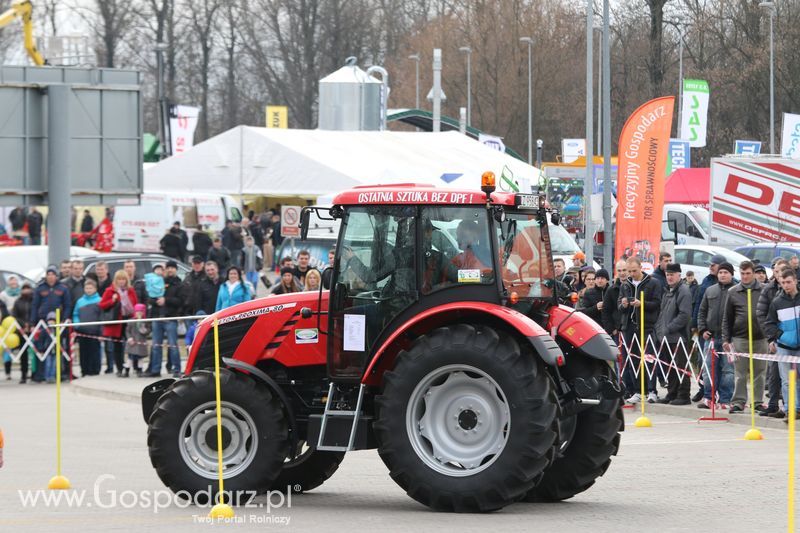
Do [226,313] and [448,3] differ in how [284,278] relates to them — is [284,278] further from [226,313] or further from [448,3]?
[448,3]

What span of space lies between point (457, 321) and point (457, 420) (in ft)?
2.42

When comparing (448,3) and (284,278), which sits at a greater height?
(448,3)

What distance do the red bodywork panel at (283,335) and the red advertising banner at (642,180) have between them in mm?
17488

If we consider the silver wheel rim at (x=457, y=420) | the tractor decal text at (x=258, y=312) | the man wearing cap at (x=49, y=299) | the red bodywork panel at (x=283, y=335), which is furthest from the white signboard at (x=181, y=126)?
the silver wheel rim at (x=457, y=420)

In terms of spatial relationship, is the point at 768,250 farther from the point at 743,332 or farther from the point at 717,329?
the point at 743,332

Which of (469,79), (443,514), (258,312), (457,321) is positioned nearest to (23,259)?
(258,312)

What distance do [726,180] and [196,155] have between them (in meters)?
17.2

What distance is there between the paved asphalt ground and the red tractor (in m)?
0.34

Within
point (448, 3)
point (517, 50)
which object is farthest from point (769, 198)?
point (448, 3)

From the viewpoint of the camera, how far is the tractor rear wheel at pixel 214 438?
34.9 feet

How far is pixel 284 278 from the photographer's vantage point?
20.4 m

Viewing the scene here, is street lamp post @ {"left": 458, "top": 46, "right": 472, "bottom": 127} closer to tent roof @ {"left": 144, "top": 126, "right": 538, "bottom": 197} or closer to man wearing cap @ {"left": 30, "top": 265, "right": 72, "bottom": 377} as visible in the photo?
tent roof @ {"left": 144, "top": 126, "right": 538, "bottom": 197}

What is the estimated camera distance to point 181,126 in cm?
6003

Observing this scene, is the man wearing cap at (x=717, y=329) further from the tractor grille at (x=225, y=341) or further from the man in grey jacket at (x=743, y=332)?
the tractor grille at (x=225, y=341)
